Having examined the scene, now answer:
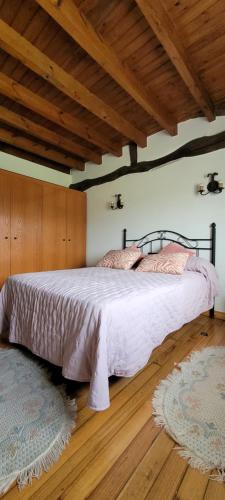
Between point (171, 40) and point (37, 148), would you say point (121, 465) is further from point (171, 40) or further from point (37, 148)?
point (37, 148)

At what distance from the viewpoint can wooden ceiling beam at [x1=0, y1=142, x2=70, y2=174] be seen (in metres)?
3.54

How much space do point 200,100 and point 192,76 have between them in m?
0.35

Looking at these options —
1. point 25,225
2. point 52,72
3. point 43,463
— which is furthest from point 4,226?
point 43,463

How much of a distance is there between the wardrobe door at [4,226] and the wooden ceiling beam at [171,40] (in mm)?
2553

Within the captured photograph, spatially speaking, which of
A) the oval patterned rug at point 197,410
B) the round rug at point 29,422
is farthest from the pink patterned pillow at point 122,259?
the round rug at point 29,422

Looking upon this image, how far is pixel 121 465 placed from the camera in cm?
92

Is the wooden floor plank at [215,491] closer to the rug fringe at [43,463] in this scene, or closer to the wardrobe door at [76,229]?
the rug fringe at [43,463]

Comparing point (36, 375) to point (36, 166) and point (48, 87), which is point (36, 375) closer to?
point (48, 87)

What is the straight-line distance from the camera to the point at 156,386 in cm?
142

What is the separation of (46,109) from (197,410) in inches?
126

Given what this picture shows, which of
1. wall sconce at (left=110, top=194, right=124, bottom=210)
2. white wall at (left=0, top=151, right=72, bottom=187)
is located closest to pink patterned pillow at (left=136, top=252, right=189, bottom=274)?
wall sconce at (left=110, top=194, right=124, bottom=210)

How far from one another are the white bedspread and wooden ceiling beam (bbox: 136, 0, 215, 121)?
6.50 feet

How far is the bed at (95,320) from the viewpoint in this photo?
1.18 m

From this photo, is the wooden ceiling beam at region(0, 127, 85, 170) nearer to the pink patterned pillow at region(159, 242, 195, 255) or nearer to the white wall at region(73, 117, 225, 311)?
the white wall at region(73, 117, 225, 311)
